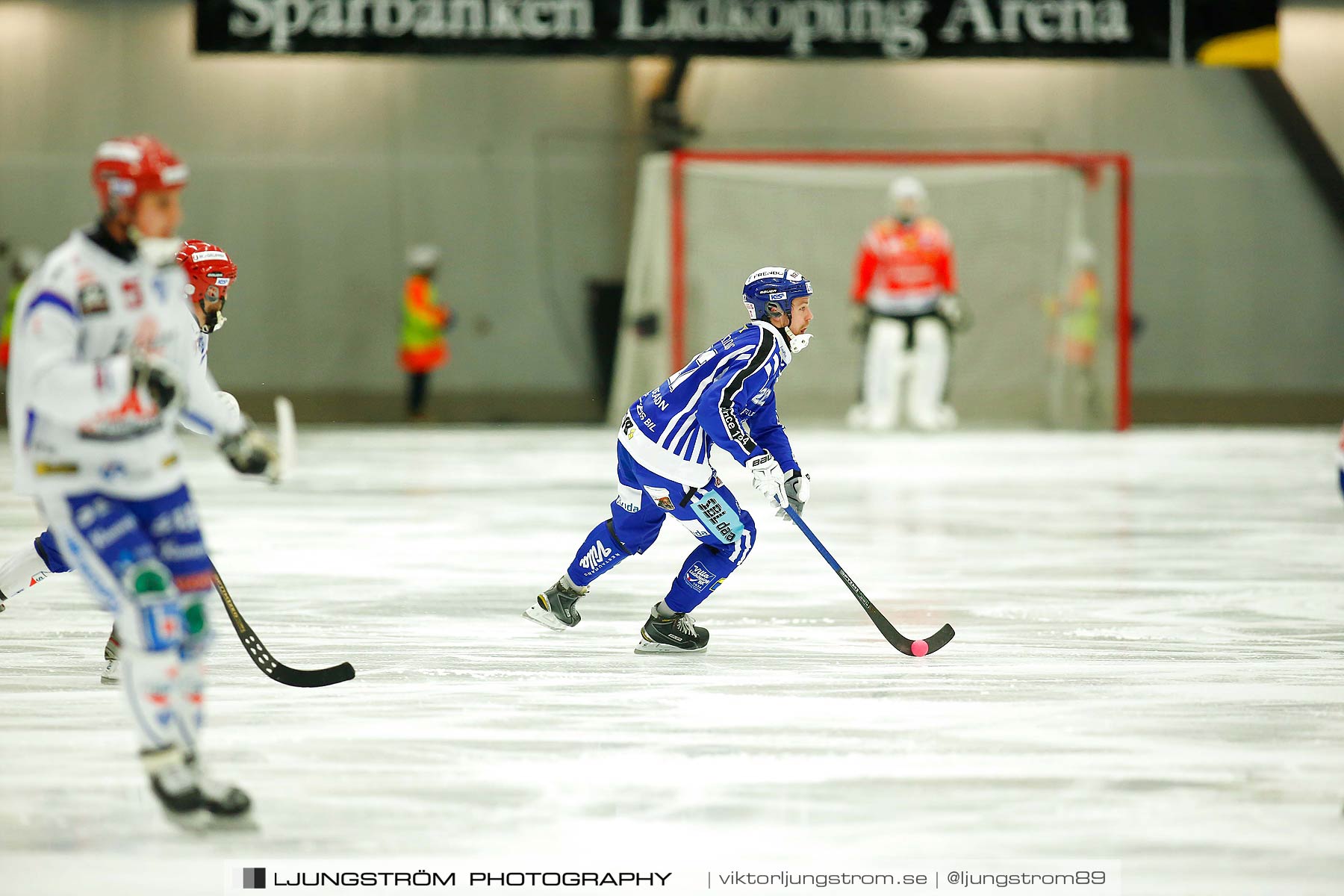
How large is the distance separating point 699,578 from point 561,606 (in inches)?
21.3

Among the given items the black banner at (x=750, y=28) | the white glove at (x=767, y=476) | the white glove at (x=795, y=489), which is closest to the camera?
the white glove at (x=767, y=476)

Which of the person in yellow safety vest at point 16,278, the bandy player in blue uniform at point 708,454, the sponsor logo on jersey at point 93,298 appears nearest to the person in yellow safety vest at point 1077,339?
the person in yellow safety vest at point 16,278

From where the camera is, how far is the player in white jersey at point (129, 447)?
2945 mm

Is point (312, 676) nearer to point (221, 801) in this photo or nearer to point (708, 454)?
point (708, 454)

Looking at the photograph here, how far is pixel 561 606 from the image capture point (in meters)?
5.27

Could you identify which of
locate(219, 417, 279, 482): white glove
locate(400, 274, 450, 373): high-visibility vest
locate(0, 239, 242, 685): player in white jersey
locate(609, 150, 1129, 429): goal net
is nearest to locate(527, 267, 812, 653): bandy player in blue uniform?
locate(0, 239, 242, 685): player in white jersey

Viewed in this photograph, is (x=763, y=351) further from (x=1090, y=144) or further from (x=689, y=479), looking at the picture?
(x=1090, y=144)

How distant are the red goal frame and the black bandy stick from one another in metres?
9.78

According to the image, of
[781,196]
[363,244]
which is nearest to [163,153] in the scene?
[781,196]

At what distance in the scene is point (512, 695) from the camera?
14.1 feet

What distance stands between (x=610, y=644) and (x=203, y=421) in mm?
1938

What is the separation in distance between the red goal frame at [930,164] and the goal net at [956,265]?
0.5 inches

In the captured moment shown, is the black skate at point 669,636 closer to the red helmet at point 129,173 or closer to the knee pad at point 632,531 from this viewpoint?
the knee pad at point 632,531

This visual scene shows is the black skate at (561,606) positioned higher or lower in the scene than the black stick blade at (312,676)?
lower
